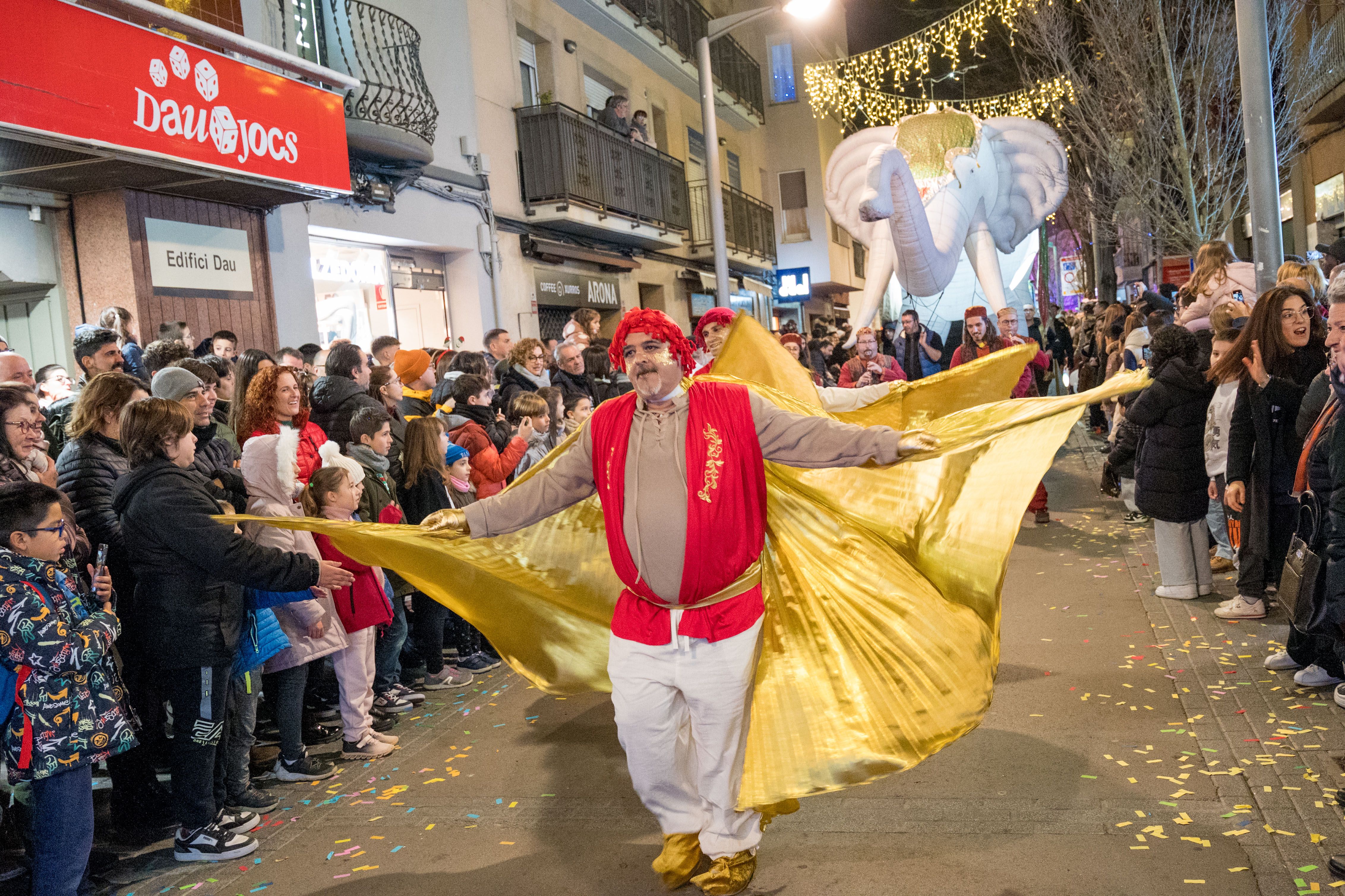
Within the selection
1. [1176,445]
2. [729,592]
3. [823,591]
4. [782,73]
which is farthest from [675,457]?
[782,73]

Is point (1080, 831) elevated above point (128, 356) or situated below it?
below

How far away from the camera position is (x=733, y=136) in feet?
94.5

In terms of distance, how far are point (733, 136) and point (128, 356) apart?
76.7 feet

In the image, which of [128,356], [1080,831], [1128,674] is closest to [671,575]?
[1080,831]

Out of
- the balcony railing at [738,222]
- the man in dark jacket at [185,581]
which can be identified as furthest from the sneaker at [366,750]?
the balcony railing at [738,222]

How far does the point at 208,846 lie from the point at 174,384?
2131 mm

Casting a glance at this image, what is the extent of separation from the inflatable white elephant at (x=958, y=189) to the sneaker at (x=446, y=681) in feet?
21.9

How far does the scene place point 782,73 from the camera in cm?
3331

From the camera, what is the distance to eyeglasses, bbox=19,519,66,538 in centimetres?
370

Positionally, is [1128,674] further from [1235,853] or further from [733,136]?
[733,136]

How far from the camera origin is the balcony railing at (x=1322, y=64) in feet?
55.6

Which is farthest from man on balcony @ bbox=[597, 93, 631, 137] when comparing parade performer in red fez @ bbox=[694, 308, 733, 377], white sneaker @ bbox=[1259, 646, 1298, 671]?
white sneaker @ bbox=[1259, 646, 1298, 671]

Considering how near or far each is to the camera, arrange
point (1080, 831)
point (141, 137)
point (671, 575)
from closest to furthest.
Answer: point (671, 575) → point (1080, 831) → point (141, 137)

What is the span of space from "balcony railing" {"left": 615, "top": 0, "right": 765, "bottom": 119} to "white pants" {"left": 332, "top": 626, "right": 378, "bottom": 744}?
14.1 meters
